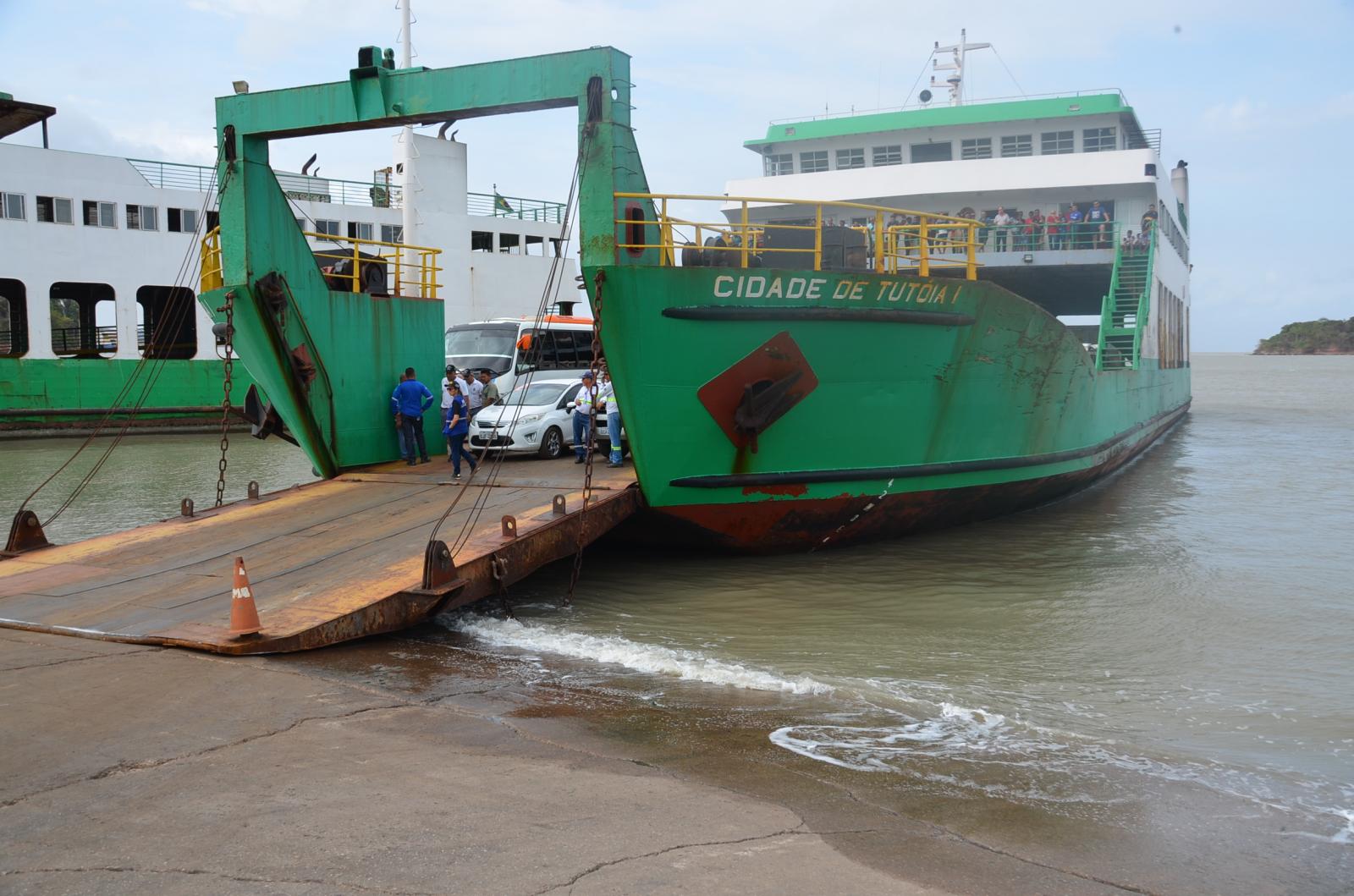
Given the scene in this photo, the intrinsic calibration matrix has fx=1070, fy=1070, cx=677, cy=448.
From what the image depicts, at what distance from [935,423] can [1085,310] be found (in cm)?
1833

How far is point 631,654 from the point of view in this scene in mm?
7863

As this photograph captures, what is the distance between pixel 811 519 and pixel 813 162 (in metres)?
16.5

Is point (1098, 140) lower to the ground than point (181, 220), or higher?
higher

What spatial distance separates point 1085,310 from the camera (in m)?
28.7

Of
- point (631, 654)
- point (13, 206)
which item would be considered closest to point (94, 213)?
point (13, 206)

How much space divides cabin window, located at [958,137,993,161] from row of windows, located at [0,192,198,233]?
73.4 feet

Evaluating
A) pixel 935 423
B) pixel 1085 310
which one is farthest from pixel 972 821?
pixel 1085 310

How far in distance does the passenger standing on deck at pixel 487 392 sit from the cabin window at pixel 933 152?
14051 mm

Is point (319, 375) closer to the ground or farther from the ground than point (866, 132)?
closer to the ground

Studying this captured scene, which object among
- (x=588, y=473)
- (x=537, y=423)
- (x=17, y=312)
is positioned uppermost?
(x=17, y=312)

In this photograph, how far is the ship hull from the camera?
10414 mm

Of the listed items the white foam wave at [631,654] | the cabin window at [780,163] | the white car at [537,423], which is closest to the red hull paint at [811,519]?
the white foam wave at [631,654]

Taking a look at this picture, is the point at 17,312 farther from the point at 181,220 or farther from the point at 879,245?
the point at 879,245

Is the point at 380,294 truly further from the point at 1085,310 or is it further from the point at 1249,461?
the point at 1085,310
